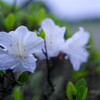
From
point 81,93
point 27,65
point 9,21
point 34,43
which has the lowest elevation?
point 81,93

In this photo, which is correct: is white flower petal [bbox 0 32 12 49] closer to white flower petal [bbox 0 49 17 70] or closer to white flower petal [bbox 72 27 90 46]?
white flower petal [bbox 0 49 17 70]

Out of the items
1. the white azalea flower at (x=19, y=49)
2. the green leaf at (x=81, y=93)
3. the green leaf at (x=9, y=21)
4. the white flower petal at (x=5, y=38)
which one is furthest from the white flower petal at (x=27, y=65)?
the green leaf at (x=9, y=21)

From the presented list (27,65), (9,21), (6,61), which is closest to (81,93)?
(27,65)

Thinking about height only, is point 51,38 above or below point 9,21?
below

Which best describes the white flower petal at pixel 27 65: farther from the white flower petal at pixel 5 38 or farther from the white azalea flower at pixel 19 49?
the white flower petal at pixel 5 38

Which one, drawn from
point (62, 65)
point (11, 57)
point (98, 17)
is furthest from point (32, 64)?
point (98, 17)

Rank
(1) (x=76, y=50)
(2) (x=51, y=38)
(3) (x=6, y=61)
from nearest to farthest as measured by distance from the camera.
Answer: (3) (x=6, y=61) < (2) (x=51, y=38) < (1) (x=76, y=50)

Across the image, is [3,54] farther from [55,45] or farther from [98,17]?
[98,17]

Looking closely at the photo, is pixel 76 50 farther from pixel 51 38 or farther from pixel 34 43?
pixel 34 43
